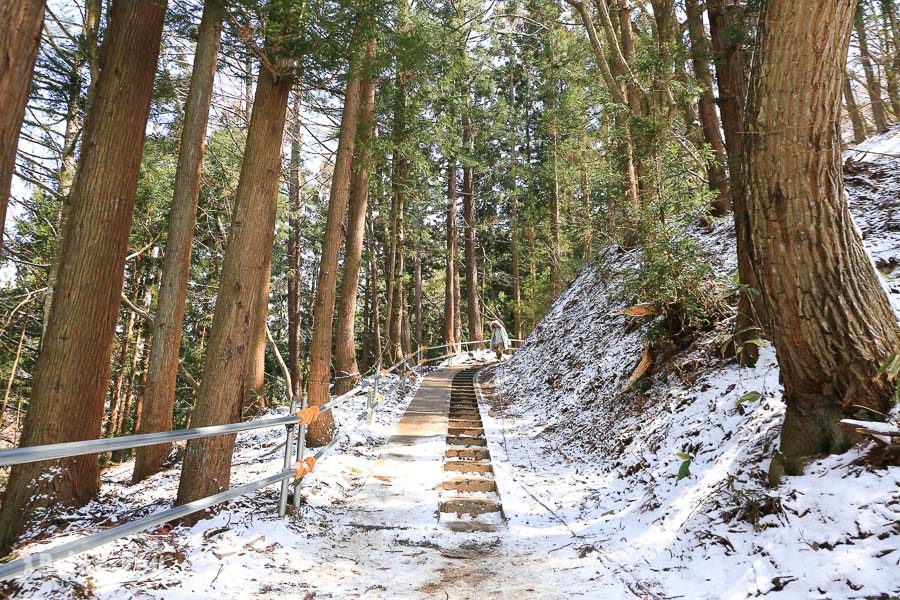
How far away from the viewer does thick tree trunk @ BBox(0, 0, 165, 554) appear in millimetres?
5066

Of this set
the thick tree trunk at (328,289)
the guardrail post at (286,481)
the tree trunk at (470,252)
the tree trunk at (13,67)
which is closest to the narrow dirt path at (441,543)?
the guardrail post at (286,481)

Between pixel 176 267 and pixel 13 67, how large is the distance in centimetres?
→ 504

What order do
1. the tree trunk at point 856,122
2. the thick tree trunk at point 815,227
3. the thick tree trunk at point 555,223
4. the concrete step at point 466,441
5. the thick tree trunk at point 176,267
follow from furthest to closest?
the thick tree trunk at point 555,223 < the tree trunk at point 856,122 < the concrete step at point 466,441 < the thick tree trunk at point 176,267 < the thick tree trunk at point 815,227

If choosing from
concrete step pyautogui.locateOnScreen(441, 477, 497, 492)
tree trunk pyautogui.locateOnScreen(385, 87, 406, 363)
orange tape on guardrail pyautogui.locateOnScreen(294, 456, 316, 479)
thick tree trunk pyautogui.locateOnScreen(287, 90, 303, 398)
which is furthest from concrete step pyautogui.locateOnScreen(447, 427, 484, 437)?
thick tree trunk pyautogui.locateOnScreen(287, 90, 303, 398)

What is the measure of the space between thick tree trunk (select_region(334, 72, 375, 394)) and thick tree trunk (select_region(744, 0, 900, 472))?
26.8ft

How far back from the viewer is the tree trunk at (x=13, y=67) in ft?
9.09

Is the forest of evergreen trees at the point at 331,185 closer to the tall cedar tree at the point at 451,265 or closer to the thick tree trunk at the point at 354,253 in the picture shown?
the thick tree trunk at the point at 354,253

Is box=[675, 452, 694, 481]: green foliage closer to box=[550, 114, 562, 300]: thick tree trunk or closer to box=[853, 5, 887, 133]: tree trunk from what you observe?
box=[853, 5, 887, 133]: tree trunk

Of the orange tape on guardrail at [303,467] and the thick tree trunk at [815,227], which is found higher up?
the thick tree trunk at [815,227]

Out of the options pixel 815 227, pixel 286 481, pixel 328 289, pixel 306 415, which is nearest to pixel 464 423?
pixel 328 289

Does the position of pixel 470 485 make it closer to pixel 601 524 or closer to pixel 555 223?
pixel 601 524

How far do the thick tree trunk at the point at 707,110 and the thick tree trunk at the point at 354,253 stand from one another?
6.40 meters

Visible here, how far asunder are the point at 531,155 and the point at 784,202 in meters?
26.9

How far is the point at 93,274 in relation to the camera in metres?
Answer: 5.47
